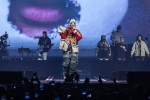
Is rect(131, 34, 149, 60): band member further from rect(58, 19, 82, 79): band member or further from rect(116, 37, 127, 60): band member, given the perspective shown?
rect(58, 19, 82, 79): band member

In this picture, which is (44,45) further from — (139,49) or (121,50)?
(139,49)

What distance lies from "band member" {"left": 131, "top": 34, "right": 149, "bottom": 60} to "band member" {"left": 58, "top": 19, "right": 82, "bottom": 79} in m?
3.74

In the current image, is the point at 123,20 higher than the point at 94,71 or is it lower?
higher

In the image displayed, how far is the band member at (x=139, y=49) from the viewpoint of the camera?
1552cm

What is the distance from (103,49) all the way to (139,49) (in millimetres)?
1437

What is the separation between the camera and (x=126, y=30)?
53.7 feet

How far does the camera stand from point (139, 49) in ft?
50.7

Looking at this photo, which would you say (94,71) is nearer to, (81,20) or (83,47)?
(83,47)

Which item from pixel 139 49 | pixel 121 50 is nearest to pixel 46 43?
pixel 121 50

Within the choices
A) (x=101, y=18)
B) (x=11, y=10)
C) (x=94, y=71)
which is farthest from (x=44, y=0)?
(x=94, y=71)

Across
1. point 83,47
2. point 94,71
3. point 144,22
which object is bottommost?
point 94,71

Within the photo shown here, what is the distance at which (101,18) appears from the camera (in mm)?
16469

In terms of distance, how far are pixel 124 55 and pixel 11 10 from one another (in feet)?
16.8

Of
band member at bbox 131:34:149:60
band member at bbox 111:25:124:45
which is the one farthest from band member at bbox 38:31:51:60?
band member at bbox 131:34:149:60
